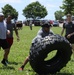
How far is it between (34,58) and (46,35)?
787mm

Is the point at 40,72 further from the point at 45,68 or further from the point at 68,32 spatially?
the point at 68,32

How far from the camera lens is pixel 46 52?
862 cm

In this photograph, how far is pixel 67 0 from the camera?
283 ft

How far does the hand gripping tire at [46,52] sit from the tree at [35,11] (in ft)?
383

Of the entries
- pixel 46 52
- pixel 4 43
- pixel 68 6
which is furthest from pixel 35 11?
pixel 46 52

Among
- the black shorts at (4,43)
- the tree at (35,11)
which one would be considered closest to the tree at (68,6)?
the tree at (35,11)

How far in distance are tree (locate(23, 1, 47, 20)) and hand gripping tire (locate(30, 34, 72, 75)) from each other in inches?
4592

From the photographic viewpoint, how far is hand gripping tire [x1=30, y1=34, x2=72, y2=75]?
8.54 metres

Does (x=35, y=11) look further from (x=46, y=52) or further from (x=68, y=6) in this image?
(x=46, y=52)

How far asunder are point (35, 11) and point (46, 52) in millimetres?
121225

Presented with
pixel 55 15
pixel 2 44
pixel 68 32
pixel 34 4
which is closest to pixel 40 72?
pixel 2 44

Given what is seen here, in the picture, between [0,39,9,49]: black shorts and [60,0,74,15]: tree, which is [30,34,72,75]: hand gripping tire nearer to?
[0,39,9,49]: black shorts

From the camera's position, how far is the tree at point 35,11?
127 m

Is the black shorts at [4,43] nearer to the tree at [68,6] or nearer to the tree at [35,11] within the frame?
the tree at [68,6]
